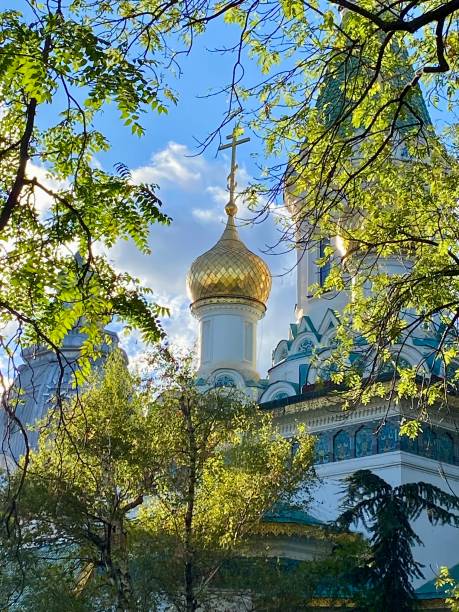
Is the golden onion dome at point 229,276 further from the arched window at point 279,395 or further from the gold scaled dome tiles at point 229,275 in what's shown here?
the arched window at point 279,395

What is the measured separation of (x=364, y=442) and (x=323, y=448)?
3.21 ft

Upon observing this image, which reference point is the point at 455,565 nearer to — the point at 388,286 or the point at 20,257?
the point at 388,286

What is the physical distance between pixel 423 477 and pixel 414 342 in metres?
3.46

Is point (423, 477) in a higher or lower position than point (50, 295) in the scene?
higher

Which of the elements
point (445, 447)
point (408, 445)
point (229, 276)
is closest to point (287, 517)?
point (408, 445)

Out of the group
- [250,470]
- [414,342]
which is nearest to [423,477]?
[414,342]

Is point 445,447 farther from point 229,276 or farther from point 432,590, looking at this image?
point 229,276

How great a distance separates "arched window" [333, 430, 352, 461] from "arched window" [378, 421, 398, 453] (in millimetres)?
747

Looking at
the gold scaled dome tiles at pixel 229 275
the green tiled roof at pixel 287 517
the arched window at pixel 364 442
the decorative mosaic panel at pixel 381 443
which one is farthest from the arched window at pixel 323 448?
the gold scaled dome tiles at pixel 229 275

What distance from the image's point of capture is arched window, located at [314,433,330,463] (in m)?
16.3

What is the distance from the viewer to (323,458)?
16312 millimetres

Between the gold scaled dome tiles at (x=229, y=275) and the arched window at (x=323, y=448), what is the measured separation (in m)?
7.00

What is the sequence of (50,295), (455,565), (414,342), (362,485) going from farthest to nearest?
(414,342) → (455,565) → (362,485) → (50,295)

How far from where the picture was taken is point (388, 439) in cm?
1544
